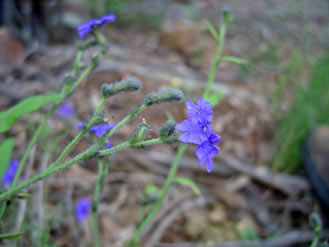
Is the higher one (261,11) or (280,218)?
(261,11)

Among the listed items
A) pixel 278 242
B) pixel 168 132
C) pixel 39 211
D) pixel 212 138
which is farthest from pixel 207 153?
pixel 278 242

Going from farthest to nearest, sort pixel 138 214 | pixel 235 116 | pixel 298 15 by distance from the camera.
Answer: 1. pixel 298 15
2. pixel 235 116
3. pixel 138 214

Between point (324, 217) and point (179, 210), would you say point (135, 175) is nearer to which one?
point (179, 210)

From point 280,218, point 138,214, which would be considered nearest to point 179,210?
point 138,214

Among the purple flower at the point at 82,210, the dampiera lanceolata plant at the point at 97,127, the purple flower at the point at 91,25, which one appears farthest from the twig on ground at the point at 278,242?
the purple flower at the point at 91,25

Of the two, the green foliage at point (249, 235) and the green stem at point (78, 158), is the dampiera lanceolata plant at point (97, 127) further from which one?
the green foliage at point (249, 235)

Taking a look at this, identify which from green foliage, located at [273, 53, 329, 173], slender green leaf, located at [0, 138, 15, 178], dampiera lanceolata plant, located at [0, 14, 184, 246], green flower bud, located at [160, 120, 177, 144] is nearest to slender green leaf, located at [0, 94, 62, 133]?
dampiera lanceolata plant, located at [0, 14, 184, 246]

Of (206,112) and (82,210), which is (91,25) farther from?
(82,210)
